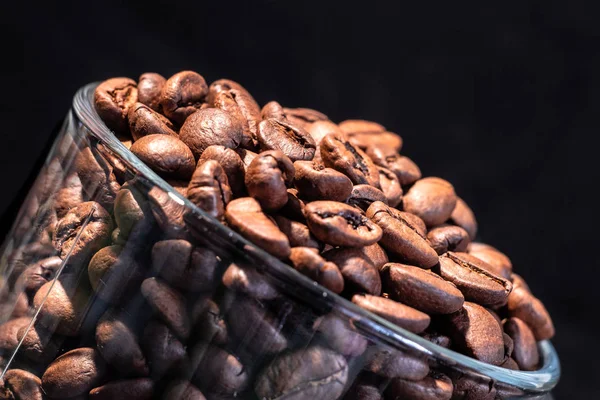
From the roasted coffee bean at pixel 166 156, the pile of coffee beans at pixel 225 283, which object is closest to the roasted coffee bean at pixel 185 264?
the pile of coffee beans at pixel 225 283

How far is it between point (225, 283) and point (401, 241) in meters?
0.21

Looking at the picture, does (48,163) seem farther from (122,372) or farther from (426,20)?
(426,20)

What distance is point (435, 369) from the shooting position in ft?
1.99

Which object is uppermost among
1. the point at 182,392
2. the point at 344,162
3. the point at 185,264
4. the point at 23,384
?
the point at 344,162

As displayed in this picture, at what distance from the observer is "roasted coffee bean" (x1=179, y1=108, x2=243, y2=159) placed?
2.32 ft

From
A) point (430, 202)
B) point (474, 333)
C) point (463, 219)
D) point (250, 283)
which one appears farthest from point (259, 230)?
point (463, 219)

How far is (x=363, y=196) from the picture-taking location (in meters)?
0.73

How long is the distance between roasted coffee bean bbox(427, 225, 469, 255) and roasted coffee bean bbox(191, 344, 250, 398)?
0.32 metres

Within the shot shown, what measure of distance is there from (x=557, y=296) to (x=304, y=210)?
4.36 feet

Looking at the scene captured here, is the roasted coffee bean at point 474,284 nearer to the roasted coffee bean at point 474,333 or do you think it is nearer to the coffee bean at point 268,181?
the roasted coffee bean at point 474,333

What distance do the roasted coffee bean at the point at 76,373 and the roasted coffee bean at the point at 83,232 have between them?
0.29ft

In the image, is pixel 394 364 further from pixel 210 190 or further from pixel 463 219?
pixel 463 219

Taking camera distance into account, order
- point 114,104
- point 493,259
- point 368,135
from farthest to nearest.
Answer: point 368,135 → point 493,259 → point 114,104

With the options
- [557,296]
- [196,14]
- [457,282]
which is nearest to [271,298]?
[457,282]
